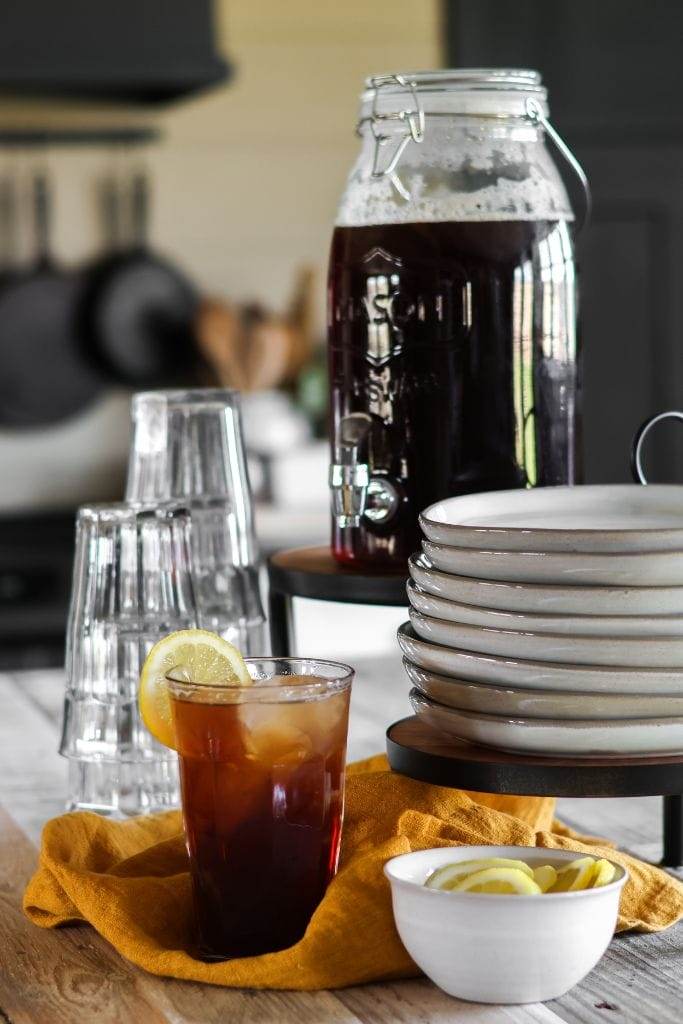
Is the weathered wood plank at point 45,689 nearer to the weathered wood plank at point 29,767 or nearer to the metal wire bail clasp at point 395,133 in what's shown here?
the weathered wood plank at point 29,767

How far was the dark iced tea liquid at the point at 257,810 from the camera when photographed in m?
0.76

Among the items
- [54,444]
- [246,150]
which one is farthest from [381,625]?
[246,150]

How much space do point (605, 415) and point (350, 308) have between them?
285cm

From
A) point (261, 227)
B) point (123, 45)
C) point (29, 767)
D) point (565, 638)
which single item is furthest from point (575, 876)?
point (261, 227)

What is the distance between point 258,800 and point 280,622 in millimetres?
346

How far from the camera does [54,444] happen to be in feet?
11.7

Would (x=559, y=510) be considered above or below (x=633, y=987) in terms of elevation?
above

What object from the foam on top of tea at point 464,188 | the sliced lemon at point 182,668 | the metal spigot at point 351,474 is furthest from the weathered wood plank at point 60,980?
the foam on top of tea at point 464,188

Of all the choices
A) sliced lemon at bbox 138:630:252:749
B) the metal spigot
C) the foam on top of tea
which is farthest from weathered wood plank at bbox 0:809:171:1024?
the foam on top of tea

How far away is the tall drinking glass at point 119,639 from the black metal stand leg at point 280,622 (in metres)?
0.06

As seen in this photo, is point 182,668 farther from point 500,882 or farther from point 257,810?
point 500,882

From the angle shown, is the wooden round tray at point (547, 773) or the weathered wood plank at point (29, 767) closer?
the wooden round tray at point (547, 773)

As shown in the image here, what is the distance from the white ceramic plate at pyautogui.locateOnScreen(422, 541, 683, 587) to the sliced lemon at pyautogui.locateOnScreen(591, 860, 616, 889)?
0.14 m

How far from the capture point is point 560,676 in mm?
770
